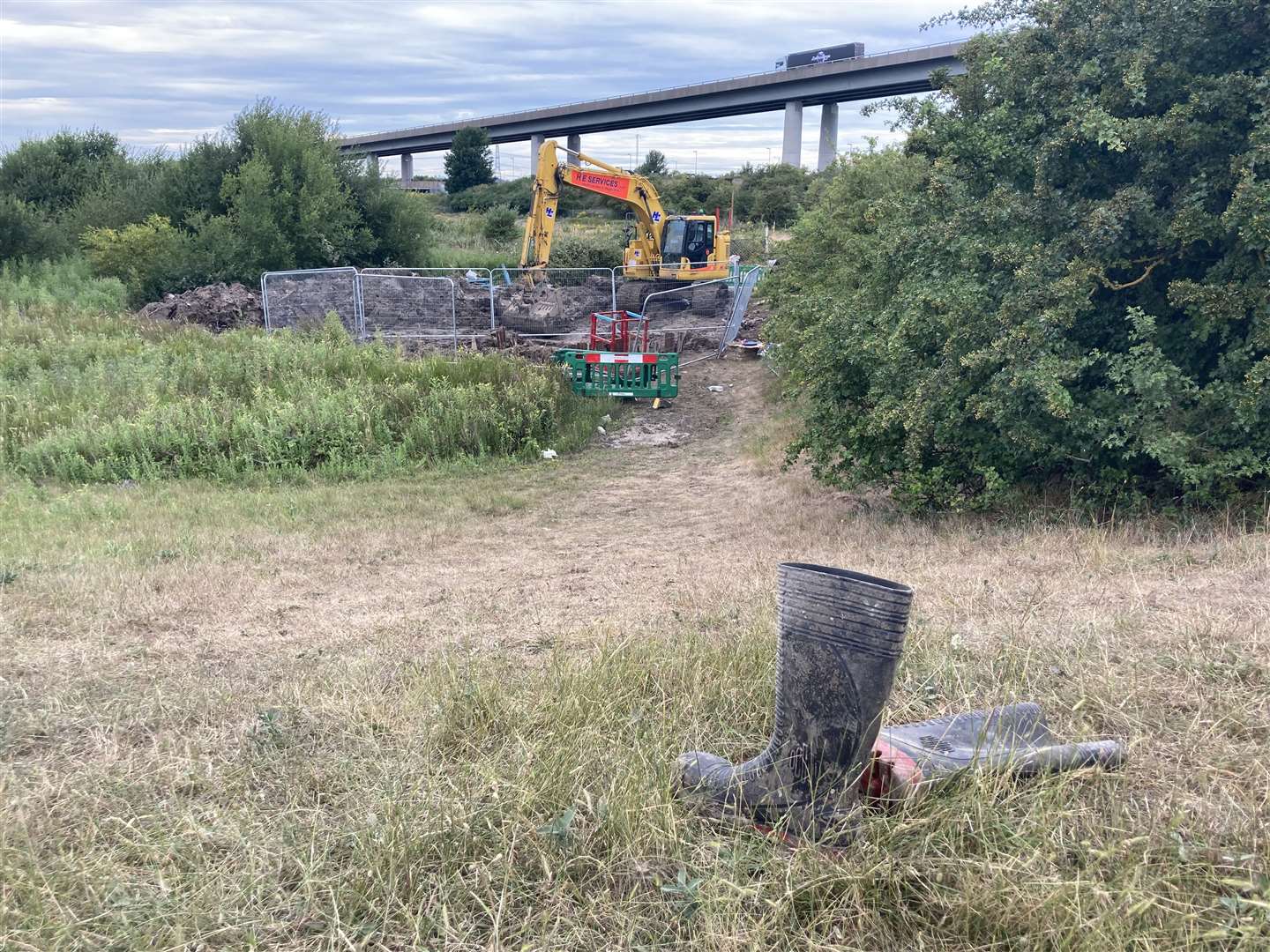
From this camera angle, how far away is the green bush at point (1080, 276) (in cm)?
716

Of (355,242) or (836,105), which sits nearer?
(355,242)

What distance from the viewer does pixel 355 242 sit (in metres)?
26.6

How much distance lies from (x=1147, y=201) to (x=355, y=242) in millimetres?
23107

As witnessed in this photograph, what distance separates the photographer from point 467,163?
64.8 meters

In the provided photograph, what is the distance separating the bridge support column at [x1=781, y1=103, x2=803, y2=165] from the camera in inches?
2382

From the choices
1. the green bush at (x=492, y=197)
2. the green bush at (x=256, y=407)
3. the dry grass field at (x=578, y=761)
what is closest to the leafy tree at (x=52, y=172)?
the green bush at (x=256, y=407)

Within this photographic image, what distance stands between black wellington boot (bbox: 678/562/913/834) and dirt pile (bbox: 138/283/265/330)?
64.6ft

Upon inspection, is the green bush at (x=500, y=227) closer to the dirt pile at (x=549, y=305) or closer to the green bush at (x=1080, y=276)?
the dirt pile at (x=549, y=305)

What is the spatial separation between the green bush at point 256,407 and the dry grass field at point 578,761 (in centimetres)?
480

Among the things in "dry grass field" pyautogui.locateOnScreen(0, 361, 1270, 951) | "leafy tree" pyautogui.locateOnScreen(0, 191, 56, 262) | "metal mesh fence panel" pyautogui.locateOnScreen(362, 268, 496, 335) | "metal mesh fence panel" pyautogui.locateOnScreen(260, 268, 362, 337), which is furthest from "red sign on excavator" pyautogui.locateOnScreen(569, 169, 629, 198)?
"dry grass field" pyautogui.locateOnScreen(0, 361, 1270, 951)

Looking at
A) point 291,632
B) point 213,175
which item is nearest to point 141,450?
point 291,632

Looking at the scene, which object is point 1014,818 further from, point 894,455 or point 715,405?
point 715,405

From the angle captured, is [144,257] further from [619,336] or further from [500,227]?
[500,227]

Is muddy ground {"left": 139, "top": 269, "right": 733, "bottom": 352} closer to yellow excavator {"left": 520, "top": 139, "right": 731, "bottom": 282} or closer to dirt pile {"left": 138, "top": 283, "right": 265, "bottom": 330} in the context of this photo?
dirt pile {"left": 138, "top": 283, "right": 265, "bottom": 330}
